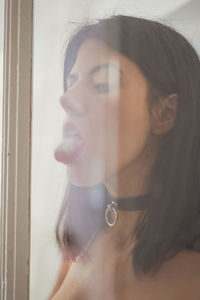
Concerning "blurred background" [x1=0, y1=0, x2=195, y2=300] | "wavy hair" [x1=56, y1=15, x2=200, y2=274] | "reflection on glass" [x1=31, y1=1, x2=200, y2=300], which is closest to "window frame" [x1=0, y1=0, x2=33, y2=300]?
"blurred background" [x1=0, y1=0, x2=195, y2=300]

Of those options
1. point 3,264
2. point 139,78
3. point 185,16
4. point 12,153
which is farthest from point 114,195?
point 3,264

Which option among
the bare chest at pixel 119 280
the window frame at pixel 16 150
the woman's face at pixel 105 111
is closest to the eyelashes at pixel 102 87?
the woman's face at pixel 105 111

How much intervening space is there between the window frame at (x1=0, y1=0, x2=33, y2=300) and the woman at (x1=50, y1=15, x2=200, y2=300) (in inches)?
14.0

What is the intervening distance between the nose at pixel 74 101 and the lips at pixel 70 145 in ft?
0.12

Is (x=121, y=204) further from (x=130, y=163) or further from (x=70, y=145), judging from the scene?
(x=70, y=145)

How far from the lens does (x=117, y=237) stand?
72cm

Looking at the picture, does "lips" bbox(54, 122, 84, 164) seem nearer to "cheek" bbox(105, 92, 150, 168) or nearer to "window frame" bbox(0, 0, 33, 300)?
"cheek" bbox(105, 92, 150, 168)

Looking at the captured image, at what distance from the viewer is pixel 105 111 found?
76 cm

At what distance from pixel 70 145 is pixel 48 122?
19cm

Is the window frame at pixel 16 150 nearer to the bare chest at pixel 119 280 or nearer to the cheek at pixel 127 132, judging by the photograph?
the bare chest at pixel 119 280

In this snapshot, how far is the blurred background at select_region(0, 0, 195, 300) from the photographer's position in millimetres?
933

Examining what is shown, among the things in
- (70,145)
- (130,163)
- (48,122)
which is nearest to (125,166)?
(130,163)

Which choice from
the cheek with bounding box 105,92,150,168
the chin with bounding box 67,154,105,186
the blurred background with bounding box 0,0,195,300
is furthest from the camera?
the blurred background with bounding box 0,0,195,300

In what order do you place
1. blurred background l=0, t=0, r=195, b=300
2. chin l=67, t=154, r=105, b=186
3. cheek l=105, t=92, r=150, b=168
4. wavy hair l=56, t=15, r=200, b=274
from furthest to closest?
blurred background l=0, t=0, r=195, b=300 → chin l=67, t=154, r=105, b=186 → cheek l=105, t=92, r=150, b=168 → wavy hair l=56, t=15, r=200, b=274
